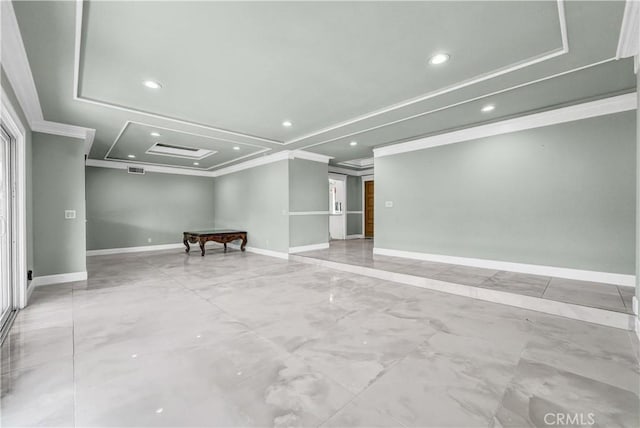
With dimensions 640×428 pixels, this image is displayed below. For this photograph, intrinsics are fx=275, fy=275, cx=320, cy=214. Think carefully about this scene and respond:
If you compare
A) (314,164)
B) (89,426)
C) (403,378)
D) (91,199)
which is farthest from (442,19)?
(91,199)

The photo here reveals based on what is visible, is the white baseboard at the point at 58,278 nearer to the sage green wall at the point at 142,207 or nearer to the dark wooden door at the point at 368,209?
the sage green wall at the point at 142,207

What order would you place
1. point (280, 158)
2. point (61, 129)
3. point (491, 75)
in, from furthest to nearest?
point (280, 158) < point (61, 129) < point (491, 75)

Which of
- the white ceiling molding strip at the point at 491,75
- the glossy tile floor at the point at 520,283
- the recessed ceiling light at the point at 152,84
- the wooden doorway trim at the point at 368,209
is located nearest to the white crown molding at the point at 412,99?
the white ceiling molding strip at the point at 491,75

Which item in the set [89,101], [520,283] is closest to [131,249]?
[89,101]

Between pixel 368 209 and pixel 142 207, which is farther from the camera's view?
pixel 368 209

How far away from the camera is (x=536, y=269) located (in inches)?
166

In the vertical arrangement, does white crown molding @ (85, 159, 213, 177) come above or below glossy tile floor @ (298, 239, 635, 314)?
above

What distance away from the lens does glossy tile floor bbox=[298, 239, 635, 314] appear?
303 centimetres

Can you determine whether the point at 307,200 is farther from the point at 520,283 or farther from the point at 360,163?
the point at 520,283

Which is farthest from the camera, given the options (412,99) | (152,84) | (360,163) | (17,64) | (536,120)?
(360,163)

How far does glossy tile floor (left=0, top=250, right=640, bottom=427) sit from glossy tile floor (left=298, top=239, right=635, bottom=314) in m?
0.36

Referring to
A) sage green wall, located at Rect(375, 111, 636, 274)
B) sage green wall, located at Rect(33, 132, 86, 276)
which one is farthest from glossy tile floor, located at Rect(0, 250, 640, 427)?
sage green wall, located at Rect(375, 111, 636, 274)

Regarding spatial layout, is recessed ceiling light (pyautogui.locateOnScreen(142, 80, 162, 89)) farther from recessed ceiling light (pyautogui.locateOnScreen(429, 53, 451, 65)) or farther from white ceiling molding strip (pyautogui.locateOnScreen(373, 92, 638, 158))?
white ceiling molding strip (pyautogui.locateOnScreen(373, 92, 638, 158))

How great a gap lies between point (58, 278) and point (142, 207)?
3.88m
